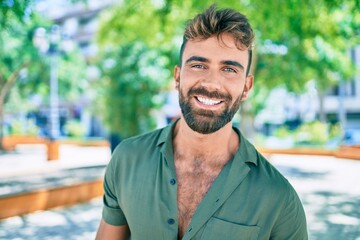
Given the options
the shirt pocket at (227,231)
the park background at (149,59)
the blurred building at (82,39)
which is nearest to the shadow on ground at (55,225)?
the park background at (149,59)

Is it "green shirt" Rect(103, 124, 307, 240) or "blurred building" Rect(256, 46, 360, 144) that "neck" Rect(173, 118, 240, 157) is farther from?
"blurred building" Rect(256, 46, 360, 144)

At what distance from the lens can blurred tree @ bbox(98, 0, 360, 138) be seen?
9.73 meters

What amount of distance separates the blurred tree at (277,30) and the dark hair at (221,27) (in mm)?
3394

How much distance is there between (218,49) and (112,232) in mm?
1081

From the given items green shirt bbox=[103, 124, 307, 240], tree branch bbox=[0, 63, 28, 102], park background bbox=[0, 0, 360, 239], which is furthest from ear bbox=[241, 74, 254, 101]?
tree branch bbox=[0, 63, 28, 102]

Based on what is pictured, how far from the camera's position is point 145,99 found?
1598 centimetres

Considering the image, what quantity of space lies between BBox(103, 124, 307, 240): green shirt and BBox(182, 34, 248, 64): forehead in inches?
18.7

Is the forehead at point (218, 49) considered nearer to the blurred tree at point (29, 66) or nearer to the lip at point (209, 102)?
the lip at point (209, 102)

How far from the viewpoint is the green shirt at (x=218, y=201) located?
2062 millimetres

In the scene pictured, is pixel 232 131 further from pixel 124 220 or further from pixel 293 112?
pixel 293 112

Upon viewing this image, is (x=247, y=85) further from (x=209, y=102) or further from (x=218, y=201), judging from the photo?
(x=218, y=201)

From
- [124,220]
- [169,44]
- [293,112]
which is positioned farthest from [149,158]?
[293,112]

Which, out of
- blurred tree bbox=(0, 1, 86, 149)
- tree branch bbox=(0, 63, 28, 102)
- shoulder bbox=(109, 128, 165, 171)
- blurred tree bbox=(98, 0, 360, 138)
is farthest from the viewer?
tree branch bbox=(0, 63, 28, 102)

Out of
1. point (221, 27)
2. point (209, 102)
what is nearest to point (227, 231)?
point (209, 102)
